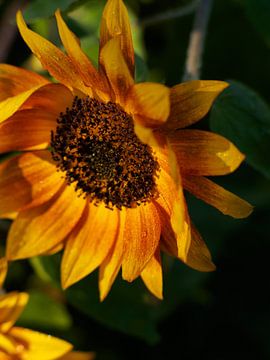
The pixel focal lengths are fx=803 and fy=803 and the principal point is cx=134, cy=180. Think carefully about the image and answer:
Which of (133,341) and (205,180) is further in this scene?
(133,341)

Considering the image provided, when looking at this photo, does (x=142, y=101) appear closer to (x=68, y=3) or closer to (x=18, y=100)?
(x=18, y=100)

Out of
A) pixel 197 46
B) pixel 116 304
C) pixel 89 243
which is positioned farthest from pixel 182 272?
pixel 197 46

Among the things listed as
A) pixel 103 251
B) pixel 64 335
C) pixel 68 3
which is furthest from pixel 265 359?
pixel 68 3

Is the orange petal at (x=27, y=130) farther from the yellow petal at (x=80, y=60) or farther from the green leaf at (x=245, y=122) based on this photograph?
the green leaf at (x=245, y=122)

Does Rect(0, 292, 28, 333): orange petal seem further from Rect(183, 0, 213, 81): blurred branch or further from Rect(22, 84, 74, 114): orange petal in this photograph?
Rect(183, 0, 213, 81): blurred branch

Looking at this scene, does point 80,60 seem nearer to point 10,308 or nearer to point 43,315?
point 10,308

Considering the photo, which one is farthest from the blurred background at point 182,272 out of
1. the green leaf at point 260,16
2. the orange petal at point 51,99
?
the orange petal at point 51,99
